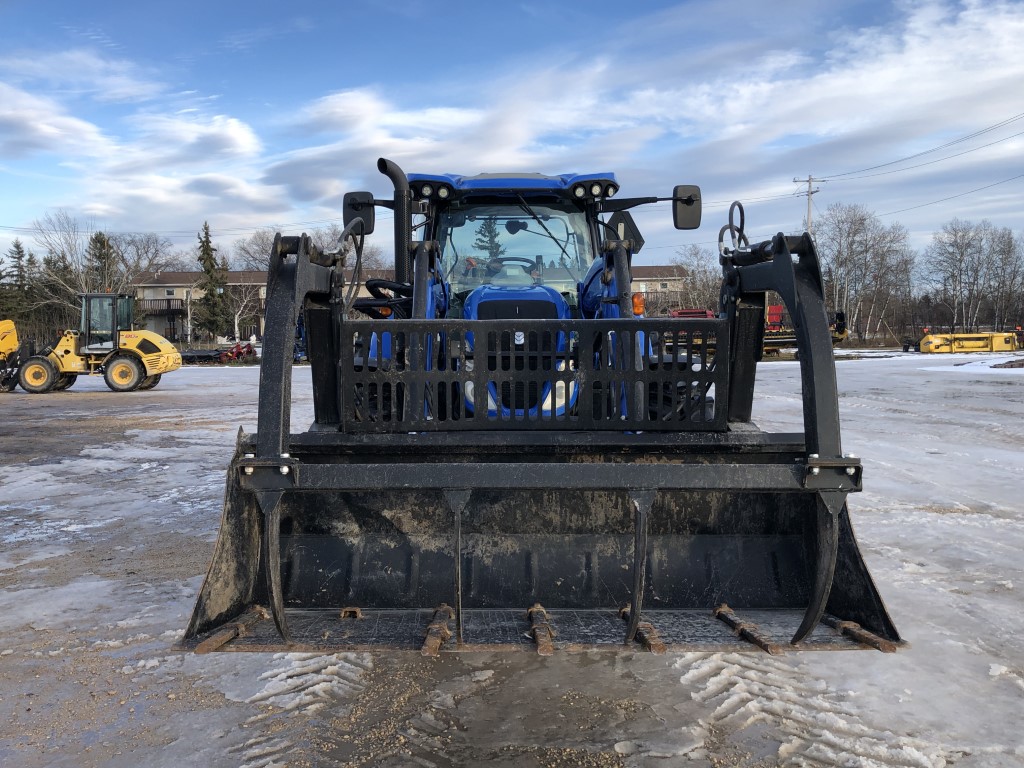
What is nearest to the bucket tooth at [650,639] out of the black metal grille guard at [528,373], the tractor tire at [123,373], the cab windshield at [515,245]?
the black metal grille guard at [528,373]

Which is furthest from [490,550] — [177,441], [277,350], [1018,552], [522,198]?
[177,441]

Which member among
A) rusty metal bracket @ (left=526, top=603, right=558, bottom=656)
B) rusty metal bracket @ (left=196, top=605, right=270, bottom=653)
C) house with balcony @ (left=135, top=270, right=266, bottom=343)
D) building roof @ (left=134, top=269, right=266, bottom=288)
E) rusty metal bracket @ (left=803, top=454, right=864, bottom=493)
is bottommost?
rusty metal bracket @ (left=526, top=603, right=558, bottom=656)

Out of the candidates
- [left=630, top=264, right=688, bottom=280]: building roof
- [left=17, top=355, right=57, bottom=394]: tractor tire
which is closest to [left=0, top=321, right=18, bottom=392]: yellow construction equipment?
[left=17, top=355, right=57, bottom=394]: tractor tire

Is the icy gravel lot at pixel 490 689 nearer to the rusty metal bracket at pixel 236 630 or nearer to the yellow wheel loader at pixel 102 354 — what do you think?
the rusty metal bracket at pixel 236 630

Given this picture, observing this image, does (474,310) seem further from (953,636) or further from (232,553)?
(953,636)

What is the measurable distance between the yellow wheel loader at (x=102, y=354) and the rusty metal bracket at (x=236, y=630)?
19.8m

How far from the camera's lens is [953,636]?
3877 millimetres

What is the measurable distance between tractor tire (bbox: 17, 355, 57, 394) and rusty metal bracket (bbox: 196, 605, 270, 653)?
2082cm

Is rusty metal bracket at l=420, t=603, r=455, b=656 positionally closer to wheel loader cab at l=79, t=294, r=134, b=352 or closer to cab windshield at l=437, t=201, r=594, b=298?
cab windshield at l=437, t=201, r=594, b=298

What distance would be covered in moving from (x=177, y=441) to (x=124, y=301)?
12187mm

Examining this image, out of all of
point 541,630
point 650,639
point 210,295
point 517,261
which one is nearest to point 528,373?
point 541,630

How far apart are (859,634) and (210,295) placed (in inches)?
2477

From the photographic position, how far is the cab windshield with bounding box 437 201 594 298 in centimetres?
532

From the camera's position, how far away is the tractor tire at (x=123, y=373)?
69.3ft
